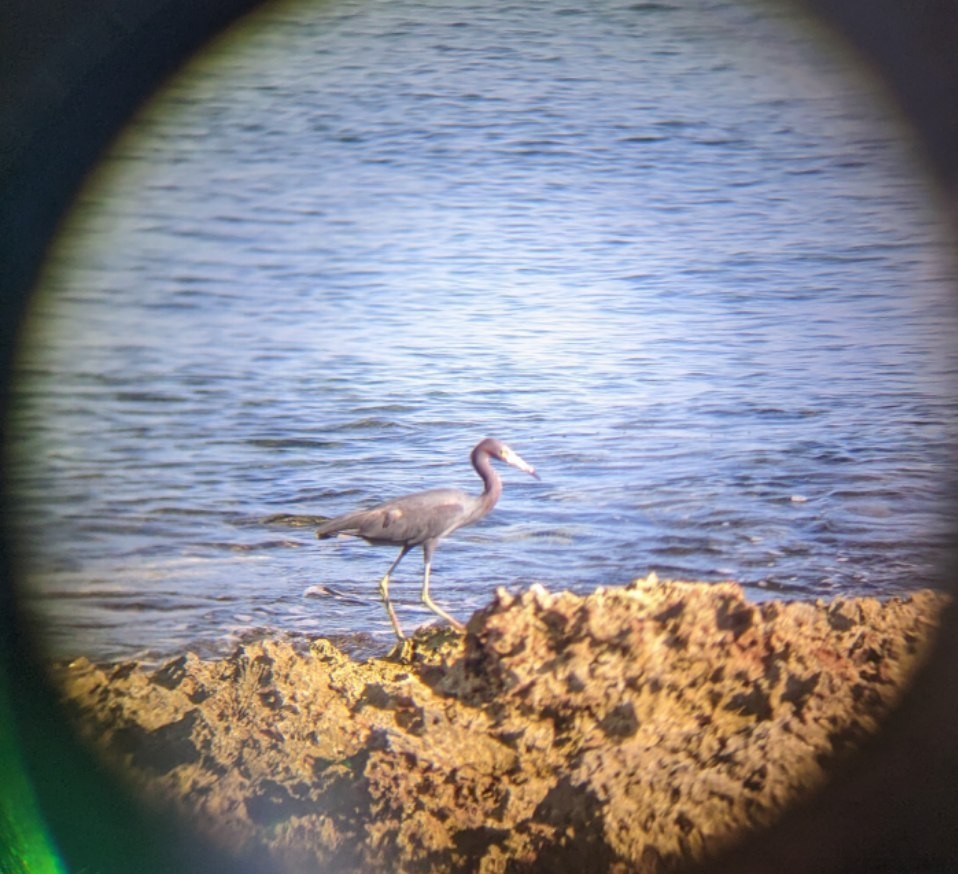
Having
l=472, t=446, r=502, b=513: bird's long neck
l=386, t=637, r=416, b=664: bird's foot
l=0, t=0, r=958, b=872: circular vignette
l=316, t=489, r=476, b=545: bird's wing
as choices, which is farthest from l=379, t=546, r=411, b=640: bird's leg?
l=0, t=0, r=958, b=872: circular vignette

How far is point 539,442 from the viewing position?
10.7 feet

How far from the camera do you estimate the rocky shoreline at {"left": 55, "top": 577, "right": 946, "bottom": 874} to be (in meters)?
3.04

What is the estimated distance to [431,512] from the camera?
318cm

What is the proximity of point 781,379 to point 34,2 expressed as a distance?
2494 millimetres

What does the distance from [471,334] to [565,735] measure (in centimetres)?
126

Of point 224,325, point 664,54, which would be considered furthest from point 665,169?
point 224,325

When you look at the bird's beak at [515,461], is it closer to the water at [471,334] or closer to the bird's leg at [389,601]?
the water at [471,334]

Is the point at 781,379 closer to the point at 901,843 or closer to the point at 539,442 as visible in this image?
the point at 539,442

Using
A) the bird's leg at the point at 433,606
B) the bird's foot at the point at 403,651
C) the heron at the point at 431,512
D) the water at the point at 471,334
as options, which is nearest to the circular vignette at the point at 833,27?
the water at the point at 471,334

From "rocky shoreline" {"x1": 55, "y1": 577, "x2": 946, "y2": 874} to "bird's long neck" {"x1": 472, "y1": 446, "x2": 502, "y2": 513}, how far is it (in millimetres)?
301

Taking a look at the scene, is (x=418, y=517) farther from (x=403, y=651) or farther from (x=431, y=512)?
(x=403, y=651)

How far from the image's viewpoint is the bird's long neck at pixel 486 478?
10.5 ft

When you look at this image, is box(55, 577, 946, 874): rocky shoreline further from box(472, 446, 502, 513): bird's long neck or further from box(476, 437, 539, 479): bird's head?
box(476, 437, 539, 479): bird's head

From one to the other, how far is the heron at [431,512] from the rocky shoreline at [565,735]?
28 cm
